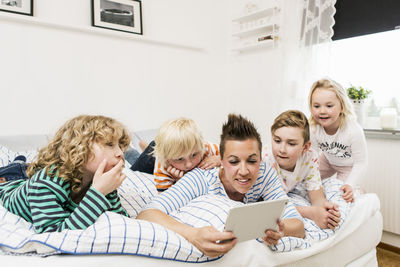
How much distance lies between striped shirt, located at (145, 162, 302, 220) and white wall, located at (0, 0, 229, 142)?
1523 millimetres

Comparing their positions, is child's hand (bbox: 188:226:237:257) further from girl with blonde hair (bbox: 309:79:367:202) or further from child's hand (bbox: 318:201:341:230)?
girl with blonde hair (bbox: 309:79:367:202)

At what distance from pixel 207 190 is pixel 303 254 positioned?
41cm

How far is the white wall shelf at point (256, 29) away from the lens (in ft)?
8.95

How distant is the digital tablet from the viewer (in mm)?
722

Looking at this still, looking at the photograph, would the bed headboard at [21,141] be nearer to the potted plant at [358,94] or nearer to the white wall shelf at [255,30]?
the white wall shelf at [255,30]

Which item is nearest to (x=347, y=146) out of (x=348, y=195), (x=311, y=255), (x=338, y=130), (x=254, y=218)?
(x=338, y=130)

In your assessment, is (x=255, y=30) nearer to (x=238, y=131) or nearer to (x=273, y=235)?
(x=238, y=131)

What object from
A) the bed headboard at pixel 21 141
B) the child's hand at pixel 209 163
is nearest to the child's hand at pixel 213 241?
the child's hand at pixel 209 163

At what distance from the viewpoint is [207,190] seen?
3.84ft

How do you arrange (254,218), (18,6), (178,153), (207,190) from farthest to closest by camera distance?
(18,6) < (178,153) < (207,190) < (254,218)

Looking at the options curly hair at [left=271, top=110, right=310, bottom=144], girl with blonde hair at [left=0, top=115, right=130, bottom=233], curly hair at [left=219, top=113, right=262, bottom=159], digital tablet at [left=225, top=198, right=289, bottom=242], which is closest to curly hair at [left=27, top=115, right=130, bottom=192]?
girl with blonde hair at [left=0, top=115, right=130, bottom=233]

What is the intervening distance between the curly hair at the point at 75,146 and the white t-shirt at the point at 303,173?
2.84 feet

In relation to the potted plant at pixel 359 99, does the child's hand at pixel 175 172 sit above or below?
below

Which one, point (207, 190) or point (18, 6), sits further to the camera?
point (18, 6)
